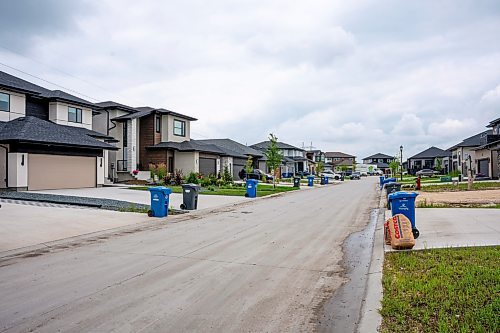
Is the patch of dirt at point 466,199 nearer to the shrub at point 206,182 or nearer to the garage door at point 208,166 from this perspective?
the shrub at point 206,182

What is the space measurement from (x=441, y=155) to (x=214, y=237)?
89910mm

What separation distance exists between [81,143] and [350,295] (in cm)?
2552

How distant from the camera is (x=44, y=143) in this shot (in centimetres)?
2508

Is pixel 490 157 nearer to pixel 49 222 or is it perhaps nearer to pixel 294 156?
pixel 49 222

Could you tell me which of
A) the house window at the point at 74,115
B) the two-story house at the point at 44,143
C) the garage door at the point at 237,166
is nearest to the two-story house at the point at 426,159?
the garage door at the point at 237,166

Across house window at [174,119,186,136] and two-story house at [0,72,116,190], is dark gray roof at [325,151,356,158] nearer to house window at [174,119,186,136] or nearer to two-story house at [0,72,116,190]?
house window at [174,119,186,136]

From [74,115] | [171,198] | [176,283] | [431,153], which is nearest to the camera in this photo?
[176,283]

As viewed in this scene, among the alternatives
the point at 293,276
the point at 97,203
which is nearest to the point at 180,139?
the point at 97,203

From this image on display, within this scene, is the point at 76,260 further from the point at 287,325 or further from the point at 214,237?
the point at 287,325

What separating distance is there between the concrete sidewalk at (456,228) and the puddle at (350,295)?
0.82 metres

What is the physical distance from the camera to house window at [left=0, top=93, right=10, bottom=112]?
27.4 metres

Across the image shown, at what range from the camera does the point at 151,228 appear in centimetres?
1270

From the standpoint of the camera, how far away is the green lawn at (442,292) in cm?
455

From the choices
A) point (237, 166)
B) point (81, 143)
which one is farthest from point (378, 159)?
point (81, 143)
